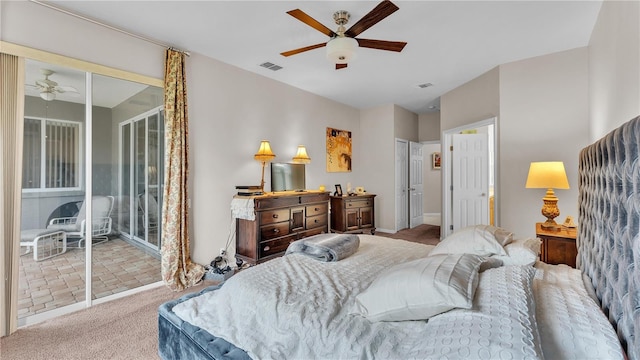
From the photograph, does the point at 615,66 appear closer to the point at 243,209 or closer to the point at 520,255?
the point at 520,255

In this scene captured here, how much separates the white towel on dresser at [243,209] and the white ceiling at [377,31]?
6.04ft

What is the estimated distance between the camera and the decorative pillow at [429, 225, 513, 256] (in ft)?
6.16

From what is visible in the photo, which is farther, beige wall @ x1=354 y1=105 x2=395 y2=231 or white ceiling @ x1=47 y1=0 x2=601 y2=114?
beige wall @ x1=354 y1=105 x2=395 y2=231

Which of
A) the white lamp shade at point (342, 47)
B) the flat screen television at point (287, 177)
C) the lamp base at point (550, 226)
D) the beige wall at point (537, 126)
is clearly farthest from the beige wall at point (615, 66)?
the flat screen television at point (287, 177)

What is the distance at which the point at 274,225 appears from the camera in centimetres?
371

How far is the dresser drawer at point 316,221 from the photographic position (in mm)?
4250

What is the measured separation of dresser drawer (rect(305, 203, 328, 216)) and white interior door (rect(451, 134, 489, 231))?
238 cm

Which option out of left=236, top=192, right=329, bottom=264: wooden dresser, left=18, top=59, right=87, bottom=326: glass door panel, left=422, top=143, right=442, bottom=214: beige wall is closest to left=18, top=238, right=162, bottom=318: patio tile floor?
left=18, top=59, right=87, bottom=326: glass door panel

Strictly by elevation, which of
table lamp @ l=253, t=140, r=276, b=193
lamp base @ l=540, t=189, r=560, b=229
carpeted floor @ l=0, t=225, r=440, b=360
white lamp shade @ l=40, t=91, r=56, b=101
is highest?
white lamp shade @ l=40, t=91, r=56, b=101

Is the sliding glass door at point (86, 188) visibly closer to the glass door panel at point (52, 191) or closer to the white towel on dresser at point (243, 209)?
the glass door panel at point (52, 191)

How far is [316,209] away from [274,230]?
0.90m

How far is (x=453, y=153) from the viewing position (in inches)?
198

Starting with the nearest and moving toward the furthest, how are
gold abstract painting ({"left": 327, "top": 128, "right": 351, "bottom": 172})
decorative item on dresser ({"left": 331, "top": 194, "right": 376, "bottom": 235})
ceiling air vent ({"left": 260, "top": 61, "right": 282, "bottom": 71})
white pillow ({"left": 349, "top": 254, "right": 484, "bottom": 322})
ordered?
white pillow ({"left": 349, "top": 254, "right": 484, "bottom": 322}) < ceiling air vent ({"left": 260, "top": 61, "right": 282, "bottom": 71}) < decorative item on dresser ({"left": 331, "top": 194, "right": 376, "bottom": 235}) < gold abstract painting ({"left": 327, "top": 128, "right": 351, "bottom": 172})

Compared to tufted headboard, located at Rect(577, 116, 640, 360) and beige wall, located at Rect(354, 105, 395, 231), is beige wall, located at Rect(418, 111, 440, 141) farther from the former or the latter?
tufted headboard, located at Rect(577, 116, 640, 360)
